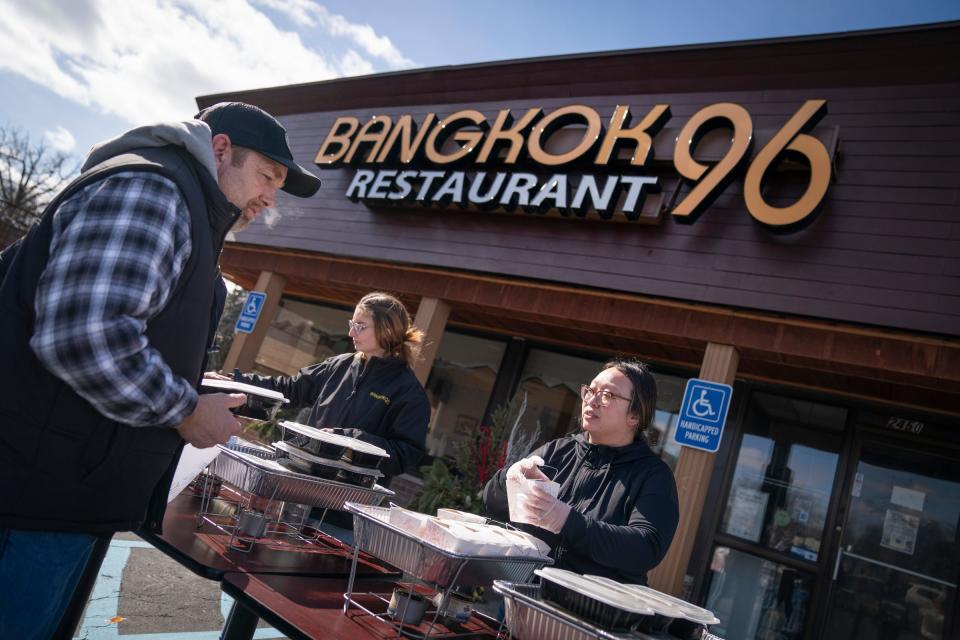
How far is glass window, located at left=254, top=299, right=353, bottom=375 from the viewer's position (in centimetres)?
1078

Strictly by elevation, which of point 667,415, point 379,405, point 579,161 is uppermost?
point 579,161

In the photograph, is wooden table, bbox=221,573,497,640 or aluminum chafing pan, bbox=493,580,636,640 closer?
aluminum chafing pan, bbox=493,580,636,640

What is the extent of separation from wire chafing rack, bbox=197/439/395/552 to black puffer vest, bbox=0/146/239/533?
15.2 inches

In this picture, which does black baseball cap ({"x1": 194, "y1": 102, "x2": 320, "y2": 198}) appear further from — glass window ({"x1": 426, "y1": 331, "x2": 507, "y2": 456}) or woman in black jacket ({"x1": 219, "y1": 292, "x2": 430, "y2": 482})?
glass window ({"x1": 426, "y1": 331, "x2": 507, "y2": 456})

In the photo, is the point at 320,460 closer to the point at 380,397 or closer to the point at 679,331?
the point at 380,397

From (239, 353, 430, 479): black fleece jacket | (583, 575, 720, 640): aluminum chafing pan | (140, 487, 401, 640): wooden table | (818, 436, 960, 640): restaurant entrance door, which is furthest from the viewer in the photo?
(818, 436, 960, 640): restaurant entrance door

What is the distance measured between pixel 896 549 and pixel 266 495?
639 cm

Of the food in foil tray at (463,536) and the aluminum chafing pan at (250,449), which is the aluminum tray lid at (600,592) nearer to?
the food in foil tray at (463,536)

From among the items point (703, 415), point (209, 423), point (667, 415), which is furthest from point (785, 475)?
point (209, 423)

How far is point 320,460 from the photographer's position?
70.0 inches

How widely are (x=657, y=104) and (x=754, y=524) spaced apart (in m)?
4.75

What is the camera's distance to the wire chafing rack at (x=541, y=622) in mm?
1105

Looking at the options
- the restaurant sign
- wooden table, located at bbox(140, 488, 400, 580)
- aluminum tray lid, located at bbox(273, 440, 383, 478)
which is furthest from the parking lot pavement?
the restaurant sign

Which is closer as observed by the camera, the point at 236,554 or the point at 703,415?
the point at 236,554
